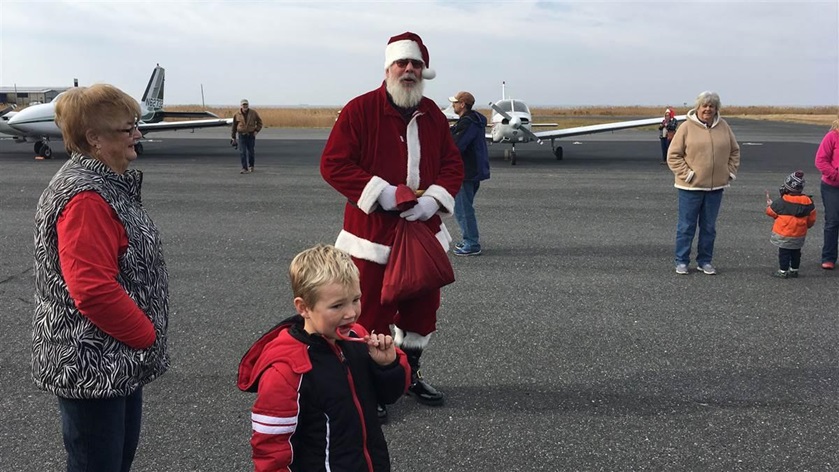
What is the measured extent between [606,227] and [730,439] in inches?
220

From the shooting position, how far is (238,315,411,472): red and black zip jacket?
6.06ft

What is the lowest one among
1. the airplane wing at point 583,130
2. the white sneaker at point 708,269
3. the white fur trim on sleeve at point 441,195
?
the white sneaker at point 708,269

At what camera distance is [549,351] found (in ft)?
14.4

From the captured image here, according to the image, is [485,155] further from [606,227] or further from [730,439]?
[730,439]

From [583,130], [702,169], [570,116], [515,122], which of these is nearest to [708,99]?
[702,169]

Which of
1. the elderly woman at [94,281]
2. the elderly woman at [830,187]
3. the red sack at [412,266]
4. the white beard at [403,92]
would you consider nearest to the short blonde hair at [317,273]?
the elderly woman at [94,281]

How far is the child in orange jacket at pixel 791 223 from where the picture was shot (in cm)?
605

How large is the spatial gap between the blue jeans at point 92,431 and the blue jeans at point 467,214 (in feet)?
17.3

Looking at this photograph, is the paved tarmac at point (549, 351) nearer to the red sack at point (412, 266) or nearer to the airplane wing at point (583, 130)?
the red sack at point (412, 266)

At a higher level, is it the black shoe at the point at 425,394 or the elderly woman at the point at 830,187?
the elderly woman at the point at 830,187

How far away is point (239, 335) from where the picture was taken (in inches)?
182

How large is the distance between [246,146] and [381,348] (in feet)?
45.2

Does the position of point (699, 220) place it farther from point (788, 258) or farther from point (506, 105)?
point (506, 105)

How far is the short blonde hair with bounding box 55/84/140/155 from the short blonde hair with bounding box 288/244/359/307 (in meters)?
0.77
